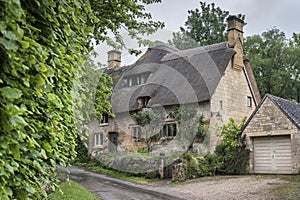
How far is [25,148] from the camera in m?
2.92

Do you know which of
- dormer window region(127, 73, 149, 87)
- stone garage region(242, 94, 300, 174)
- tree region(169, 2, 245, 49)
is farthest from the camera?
tree region(169, 2, 245, 49)

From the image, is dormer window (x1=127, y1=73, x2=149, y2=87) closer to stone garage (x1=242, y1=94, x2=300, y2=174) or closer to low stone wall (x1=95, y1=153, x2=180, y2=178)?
low stone wall (x1=95, y1=153, x2=180, y2=178)

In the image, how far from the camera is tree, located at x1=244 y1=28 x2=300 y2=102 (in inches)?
1443

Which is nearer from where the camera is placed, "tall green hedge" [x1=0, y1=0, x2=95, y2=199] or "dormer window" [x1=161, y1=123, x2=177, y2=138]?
"tall green hedge" [x1=0, y1=0, x2=95, y2=199]

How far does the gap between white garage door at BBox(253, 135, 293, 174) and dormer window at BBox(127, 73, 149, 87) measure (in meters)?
12.8

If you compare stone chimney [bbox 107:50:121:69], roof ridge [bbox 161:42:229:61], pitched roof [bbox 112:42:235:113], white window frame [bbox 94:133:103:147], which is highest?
stone chimney [bbox 107:50:121:69]

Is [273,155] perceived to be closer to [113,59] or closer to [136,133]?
[136,133]

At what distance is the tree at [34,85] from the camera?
2602 mm

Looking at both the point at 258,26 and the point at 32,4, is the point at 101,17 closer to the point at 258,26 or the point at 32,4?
the point at 32,4

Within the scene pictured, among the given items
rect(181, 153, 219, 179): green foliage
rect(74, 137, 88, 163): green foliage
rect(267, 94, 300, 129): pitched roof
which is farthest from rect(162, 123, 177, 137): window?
rect(74, 137, 88, 163): green foliage

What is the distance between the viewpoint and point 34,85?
10.2ft

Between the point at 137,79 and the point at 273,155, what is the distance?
49.5 ft

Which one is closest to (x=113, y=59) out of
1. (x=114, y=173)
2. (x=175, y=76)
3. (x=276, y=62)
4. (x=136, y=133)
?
(x=175, y=76)

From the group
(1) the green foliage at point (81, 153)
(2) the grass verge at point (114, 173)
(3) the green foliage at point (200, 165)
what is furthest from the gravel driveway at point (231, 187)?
(1) the green foliage at point (81, 153)
